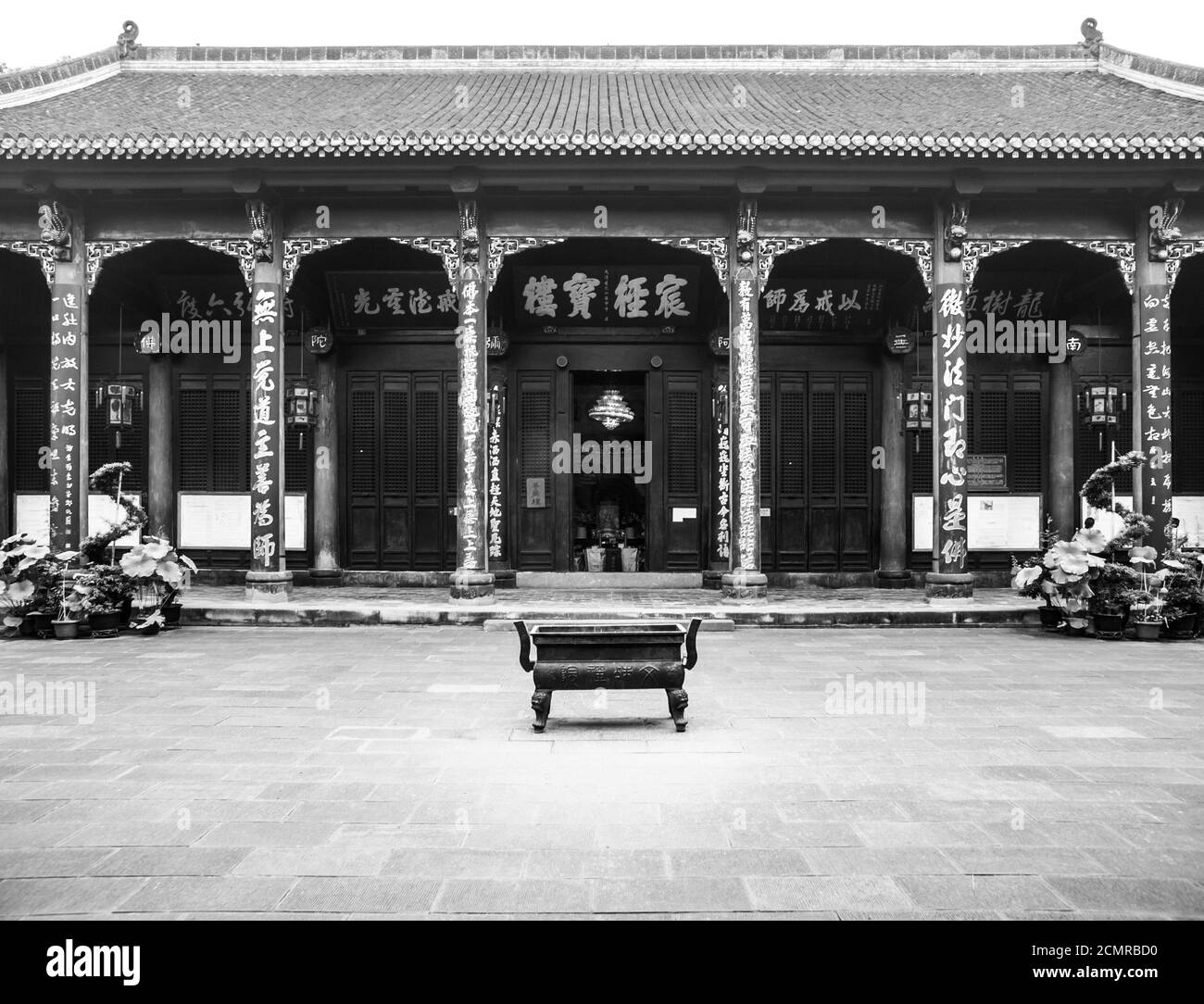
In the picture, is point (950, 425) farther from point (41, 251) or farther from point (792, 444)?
point (41, 251)

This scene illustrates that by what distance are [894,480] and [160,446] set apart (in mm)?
9690

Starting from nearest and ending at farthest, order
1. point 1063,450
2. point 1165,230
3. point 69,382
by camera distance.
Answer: point 1165,230 < point 69,382 < point 1063,450

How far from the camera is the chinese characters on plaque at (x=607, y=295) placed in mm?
10555

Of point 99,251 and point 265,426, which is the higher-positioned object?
point 99,251

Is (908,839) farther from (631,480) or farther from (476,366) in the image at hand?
(631,480)

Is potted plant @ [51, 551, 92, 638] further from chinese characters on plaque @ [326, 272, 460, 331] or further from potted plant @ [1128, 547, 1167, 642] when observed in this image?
potted plant @ [1128, 547, 1167, 642]

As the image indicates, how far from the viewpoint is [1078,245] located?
8.88m

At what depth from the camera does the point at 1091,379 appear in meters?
10.9

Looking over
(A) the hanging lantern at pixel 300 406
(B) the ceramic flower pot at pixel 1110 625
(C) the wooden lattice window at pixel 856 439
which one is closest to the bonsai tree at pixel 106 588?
(A) the hanging lantern at pixel 300 406

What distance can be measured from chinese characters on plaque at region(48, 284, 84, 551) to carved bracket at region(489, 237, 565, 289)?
4.44m

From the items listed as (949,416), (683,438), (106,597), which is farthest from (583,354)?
(106,597)

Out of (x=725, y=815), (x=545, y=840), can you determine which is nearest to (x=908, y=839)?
(x=725, y=815)

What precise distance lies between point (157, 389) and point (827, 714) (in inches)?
386

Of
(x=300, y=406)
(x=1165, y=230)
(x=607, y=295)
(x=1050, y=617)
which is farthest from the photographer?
(x=607, y=295)
